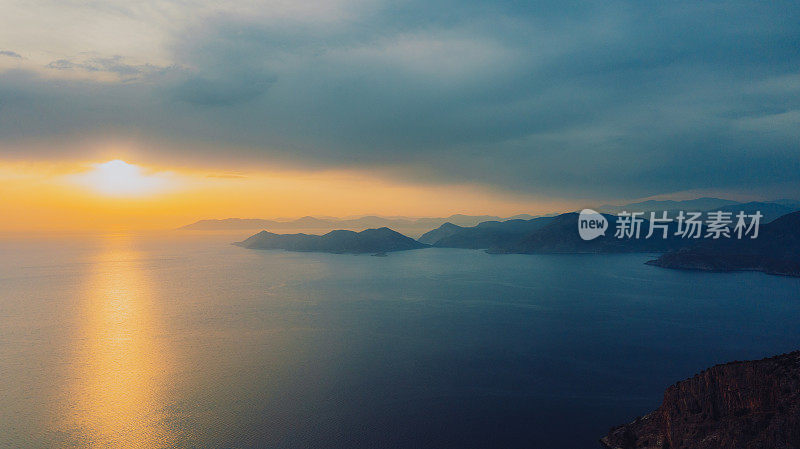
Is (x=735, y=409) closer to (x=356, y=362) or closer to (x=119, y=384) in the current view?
(x=356, y=362)

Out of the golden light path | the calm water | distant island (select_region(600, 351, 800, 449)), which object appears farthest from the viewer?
the calm water

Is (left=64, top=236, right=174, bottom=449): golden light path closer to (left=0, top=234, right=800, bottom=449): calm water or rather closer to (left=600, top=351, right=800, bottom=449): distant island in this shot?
(left=0, top=234, right=800, bottom=449): calm water

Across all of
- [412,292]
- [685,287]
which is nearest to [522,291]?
[412,292]

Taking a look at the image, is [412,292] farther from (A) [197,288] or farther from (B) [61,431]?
(B) [61,431]

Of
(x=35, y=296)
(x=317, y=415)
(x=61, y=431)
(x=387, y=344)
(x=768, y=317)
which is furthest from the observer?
(x=35, y=296)

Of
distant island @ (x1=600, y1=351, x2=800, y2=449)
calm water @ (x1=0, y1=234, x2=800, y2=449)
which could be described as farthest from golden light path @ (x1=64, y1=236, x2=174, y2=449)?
distant island @ (x1=600, y1=351, x2=800, y2=449)
